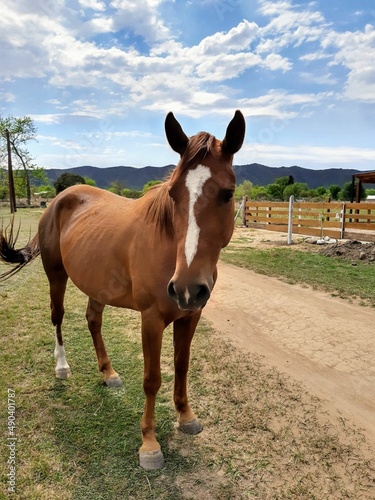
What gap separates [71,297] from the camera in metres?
5.94

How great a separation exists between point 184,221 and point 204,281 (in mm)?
340

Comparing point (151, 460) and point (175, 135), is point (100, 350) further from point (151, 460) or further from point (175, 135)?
point (175, 135)

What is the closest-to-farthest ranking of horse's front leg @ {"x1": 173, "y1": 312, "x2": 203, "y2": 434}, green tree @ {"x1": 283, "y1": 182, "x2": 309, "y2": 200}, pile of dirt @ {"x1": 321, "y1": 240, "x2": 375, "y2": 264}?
horse's front leg @ {"x1": 173, "y1": 312, "x2": 203, "y2": 434} < pile of dirt @ {"x1": 321, "y1": 240, "x2": 375, "y2": 264} < green tree @ {"x1": 283, "y1": 182, "x2": 309, "y2": 200}

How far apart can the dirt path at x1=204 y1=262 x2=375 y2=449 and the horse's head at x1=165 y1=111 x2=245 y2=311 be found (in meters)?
2.00

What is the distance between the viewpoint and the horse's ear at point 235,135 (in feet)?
6.02

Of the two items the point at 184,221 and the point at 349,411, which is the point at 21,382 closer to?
the point at 184,221

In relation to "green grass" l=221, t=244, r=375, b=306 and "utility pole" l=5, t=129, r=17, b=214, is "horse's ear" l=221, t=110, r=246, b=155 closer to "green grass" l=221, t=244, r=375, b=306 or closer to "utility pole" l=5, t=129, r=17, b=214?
"green grass" l=221, t=244, r=375, b=306

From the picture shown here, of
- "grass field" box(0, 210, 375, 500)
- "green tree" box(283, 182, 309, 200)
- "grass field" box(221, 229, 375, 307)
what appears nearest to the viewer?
"grass field" box(0, 210, 375, 500)

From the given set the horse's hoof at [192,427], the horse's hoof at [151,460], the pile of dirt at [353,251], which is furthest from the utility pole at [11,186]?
the horse's hoof at [151,460]

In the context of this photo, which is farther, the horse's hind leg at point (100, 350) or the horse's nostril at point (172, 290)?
the horse's hind leg at point (100, 350)

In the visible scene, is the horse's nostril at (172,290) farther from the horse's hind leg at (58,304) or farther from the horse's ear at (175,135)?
the horse's hind leg at (58,304)

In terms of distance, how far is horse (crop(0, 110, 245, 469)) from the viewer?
5.74ft

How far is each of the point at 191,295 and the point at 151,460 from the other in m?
1.31

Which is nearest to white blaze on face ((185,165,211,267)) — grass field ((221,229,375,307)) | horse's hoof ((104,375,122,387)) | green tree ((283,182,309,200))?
horse's hoof ((104,375,122,387))
